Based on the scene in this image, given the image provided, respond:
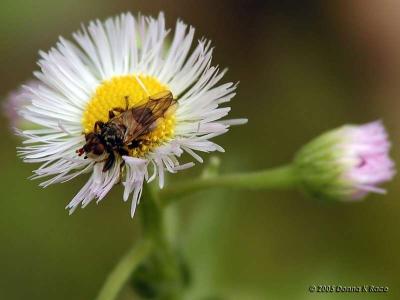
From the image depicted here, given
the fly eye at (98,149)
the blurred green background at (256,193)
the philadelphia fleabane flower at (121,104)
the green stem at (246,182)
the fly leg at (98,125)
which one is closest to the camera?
the philadelphia fleabane flower at (121,104)

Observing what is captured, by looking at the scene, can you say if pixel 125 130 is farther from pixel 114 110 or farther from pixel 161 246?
pixel 161 246

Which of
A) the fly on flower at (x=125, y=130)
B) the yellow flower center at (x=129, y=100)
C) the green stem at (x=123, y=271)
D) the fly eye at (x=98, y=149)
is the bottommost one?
the green stem at (x=123, y=271)

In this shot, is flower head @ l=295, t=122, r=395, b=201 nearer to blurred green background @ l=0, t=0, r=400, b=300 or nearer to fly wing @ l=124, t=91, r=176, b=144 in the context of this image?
fly wing @ l=124, t=91, r=176, b=144

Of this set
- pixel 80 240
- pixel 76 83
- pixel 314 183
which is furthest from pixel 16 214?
pixel 314 183

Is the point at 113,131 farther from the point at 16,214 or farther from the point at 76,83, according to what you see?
the point at 16,214

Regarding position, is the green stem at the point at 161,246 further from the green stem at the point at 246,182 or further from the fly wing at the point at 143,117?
the fly wing at the point at 143,117

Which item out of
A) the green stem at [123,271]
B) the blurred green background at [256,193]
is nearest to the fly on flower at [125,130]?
the green stem at [123,271]

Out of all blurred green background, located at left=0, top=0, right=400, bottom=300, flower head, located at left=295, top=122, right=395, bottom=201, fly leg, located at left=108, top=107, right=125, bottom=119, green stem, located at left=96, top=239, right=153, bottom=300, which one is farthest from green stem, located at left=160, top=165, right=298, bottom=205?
blurred green background, located at left=0, top=0, right=400, bottom=300

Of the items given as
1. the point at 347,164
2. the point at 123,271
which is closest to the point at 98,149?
the point at 123,271
